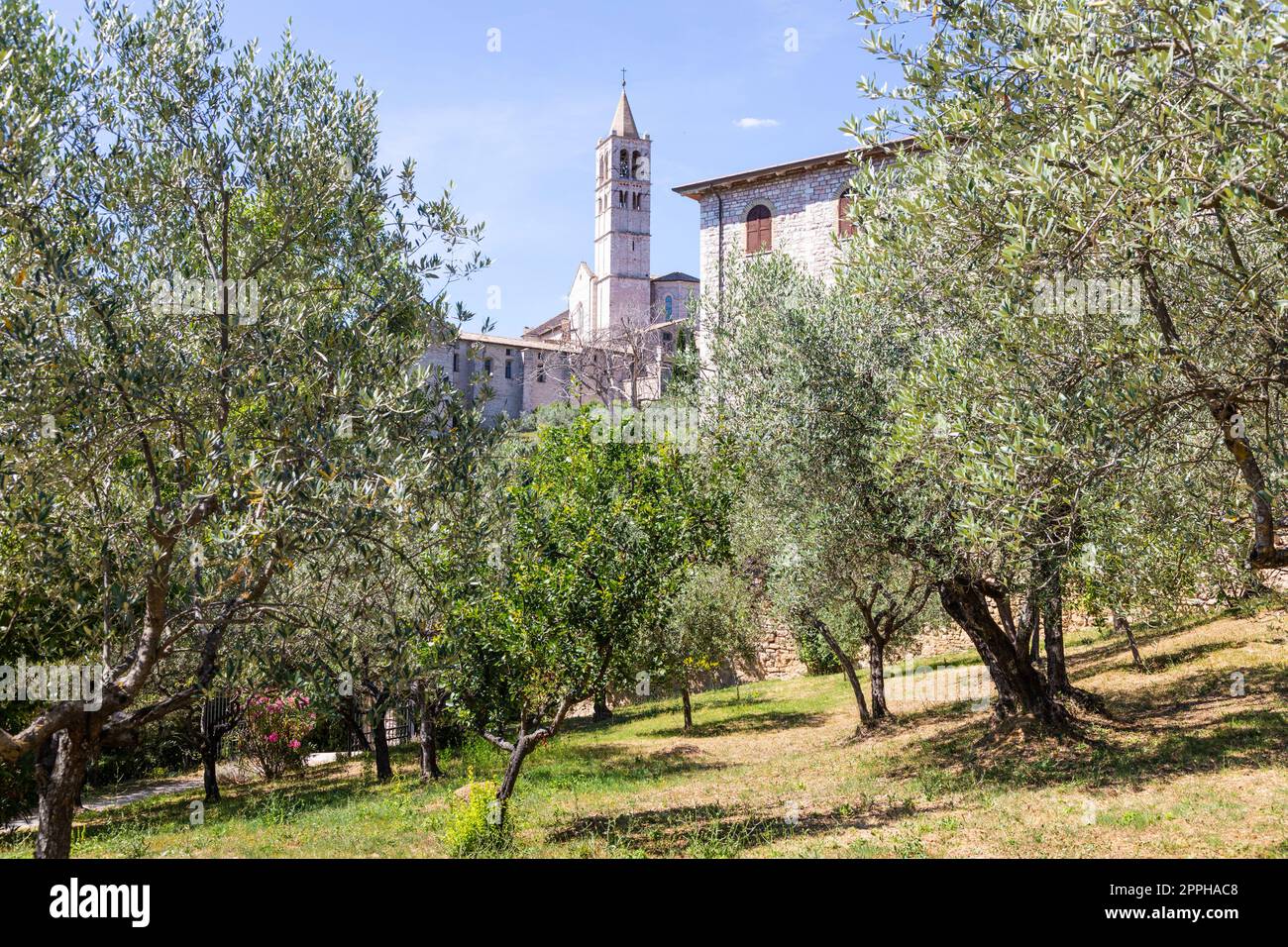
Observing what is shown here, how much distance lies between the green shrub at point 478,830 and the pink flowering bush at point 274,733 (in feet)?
42.8

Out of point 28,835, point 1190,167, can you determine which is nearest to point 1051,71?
point 1190,167

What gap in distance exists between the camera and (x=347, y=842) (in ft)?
46.2

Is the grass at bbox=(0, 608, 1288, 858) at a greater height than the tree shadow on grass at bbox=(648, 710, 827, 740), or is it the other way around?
the grass at bbox=(0, 608, 1288, 858)

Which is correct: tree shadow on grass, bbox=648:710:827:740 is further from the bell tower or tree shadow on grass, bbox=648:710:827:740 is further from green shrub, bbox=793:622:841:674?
the bell tower

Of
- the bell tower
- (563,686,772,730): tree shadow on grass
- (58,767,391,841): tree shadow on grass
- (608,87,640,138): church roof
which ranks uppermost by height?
(608,87,640,138): church roof

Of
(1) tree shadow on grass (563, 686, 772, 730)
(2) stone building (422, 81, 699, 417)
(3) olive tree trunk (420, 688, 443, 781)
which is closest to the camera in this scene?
(3) olive tree trunk (420, 688, 443, 781)

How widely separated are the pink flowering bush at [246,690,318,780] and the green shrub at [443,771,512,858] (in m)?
13.0

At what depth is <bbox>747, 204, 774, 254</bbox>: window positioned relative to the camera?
1741 inches

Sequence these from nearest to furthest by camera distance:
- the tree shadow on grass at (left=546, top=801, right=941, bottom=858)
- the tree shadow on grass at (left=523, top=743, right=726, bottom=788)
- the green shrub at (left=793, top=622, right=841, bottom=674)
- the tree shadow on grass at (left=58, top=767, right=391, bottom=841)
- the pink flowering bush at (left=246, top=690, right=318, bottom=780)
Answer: the tree shadow on grass at (left=546, top=801, right=941, bottom=858), the tree shadow on grass at (left=58, top=767, right=391, bottom=841), the tree shadow on grass at (left=523, top=743, right=726, bottom=788), the pink flowering bush at (left=246, top=690, right=318, bottom=780), the green shrub at (left=793, top=622, right=841, bottom=674)

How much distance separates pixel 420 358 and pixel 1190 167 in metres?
6.97

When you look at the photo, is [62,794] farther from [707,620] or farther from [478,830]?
[707,620]

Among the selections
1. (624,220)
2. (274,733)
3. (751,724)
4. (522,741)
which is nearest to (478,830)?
(522,741)

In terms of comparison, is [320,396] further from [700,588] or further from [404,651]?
[700,588]

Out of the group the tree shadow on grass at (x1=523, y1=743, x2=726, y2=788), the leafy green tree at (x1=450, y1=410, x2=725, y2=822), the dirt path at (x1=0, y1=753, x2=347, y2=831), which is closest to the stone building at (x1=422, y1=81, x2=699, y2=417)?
the dirt path at (x1=0, y1=753, x2=347, y2=831)
